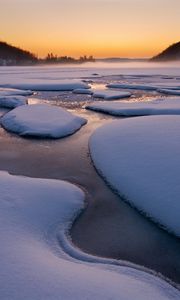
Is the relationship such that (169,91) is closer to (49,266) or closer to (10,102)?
(10,102)

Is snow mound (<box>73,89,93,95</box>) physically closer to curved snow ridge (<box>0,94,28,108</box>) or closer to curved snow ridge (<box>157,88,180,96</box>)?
curved snow ridge (<box>157,88,180,96</box>)

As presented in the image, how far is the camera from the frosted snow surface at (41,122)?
905 centimetres

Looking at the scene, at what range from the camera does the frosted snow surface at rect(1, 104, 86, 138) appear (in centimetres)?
905

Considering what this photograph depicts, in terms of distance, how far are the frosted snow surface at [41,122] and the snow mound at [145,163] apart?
1.10 metres

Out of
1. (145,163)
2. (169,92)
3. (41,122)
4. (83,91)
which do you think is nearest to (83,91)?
(83,91)

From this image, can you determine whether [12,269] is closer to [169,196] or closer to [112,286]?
[112,286]

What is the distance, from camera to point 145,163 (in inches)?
241

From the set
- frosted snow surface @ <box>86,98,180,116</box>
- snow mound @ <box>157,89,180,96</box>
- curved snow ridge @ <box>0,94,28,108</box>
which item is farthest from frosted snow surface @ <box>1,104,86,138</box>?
snow mound @ <box>157,89,180,96</box>

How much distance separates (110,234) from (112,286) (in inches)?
46.6

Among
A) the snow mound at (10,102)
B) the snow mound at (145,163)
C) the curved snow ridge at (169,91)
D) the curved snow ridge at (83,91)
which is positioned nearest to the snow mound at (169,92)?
the curved snow ridge at (169,91)

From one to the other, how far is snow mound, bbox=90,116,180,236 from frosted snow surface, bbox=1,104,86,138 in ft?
3.62

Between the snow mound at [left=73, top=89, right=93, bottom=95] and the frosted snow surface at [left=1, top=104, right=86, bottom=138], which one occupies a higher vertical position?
the snow mound at [left=73, top=89, right=93, bottom=95]

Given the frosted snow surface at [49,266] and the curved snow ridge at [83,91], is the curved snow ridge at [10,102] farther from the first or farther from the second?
the frosted snow surface at [49,266]

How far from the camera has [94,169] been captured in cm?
655
